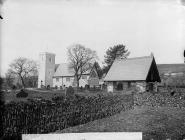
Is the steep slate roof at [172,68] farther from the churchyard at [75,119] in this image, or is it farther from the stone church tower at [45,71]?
the churchyard at [75,119]

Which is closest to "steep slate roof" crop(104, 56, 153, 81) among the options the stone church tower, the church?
the church

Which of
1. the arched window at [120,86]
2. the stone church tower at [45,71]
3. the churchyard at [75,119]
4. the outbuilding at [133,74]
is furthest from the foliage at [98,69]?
the churchyard at [75,119]

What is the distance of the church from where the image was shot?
53594mm

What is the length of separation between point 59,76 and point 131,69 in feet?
89.7

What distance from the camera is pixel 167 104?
17.8 m

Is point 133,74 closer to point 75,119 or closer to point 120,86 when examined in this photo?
point 120,86

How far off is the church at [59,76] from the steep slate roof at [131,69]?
50.3 feet

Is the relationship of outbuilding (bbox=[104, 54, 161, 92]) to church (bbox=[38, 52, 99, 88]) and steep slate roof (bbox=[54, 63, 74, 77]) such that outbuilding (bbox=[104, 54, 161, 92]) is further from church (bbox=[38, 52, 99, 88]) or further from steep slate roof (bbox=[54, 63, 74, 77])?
steep slate roof (bbox=[54, 63, 74, 77])

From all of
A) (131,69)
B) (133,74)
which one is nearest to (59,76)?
(131,69)

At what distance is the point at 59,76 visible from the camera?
6059 centimetres

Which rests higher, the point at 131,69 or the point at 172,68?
the point at 172,68

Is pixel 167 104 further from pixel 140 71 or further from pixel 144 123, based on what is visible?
A: pixel 140 71

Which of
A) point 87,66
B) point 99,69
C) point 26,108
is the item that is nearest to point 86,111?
point 26,108

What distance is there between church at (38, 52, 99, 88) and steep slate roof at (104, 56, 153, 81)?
1532 cm
